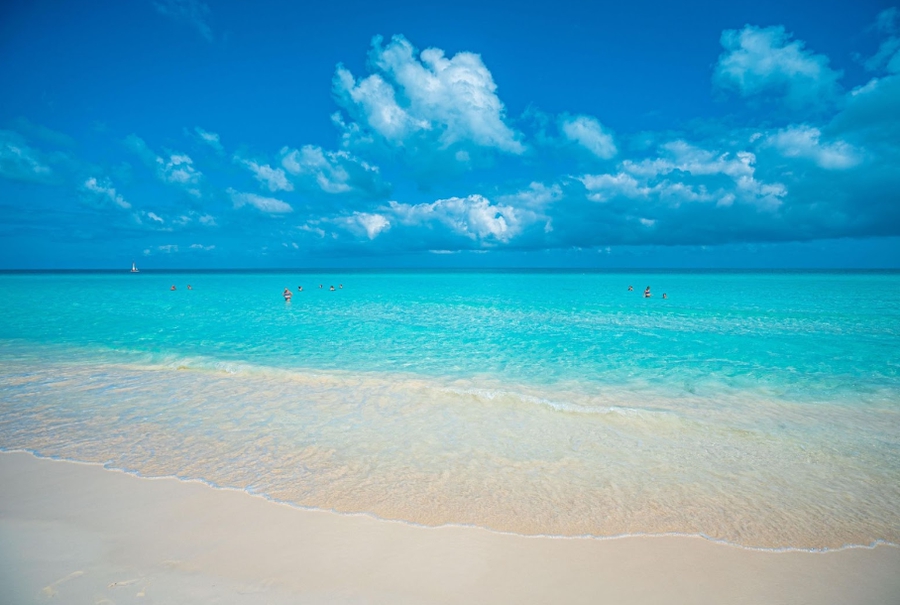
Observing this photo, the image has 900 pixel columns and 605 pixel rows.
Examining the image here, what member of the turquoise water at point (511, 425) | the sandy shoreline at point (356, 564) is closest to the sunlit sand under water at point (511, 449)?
the turquoise water at point (511, 425)

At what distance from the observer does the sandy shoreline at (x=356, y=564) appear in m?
4.13

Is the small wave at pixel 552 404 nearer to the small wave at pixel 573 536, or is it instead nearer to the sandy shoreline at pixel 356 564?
the small wave at pixel 573 536

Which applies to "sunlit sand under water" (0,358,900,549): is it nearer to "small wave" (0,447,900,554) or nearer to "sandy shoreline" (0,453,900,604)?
"small wave" (0,447,900,554)

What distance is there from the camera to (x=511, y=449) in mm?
7734

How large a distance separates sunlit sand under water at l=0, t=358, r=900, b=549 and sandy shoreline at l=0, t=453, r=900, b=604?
366 mm

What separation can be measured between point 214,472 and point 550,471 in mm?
4984

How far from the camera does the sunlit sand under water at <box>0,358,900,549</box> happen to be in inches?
221

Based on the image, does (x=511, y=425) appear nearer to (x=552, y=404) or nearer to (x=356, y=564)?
(x=552, y=404)

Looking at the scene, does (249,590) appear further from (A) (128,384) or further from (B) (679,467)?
(A) (128,384)

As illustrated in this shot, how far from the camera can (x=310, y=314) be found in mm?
32250

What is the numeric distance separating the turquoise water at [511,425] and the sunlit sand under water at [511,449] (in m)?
0.04

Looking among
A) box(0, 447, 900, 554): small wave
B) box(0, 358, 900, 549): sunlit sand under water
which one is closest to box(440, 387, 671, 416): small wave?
box(0, 358, 900, 549): sunlit sand under water

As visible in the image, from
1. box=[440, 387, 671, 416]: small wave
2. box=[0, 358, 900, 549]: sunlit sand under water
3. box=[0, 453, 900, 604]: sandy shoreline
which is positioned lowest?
box=[440, 387, 671, 416]: small wave

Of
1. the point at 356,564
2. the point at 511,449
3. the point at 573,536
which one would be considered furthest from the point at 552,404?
the point at 356,564
